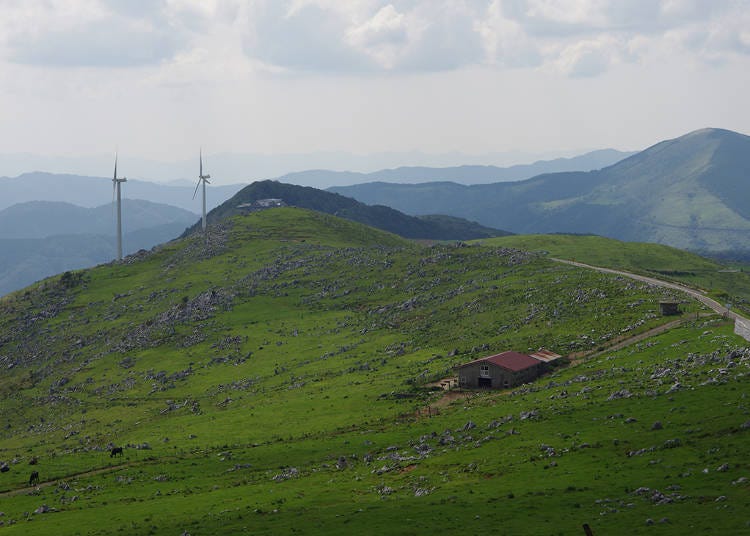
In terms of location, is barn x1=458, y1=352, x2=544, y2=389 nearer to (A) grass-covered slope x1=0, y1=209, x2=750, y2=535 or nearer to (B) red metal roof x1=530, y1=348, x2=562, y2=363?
(B) red metal roof x1=530, y1=348, x2=562, y2=363

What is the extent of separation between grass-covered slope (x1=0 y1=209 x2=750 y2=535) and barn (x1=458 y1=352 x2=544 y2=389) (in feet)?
12.1

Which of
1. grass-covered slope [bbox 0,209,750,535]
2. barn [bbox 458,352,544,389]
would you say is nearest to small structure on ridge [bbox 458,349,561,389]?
barn [bbox 458,352,544,389]

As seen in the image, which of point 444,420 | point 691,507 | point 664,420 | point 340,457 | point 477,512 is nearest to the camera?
point 691,507

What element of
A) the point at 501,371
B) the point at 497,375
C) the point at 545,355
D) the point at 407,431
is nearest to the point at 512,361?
the point at 501,371

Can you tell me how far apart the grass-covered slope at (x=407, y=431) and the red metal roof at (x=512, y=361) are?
4534mm

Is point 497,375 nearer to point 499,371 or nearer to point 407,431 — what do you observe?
point 499,371

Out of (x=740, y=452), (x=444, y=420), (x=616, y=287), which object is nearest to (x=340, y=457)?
(x=444, y=420)

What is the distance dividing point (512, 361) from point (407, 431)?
950 inches

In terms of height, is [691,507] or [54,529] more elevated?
[691,507]

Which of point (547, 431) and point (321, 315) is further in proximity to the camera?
point (321, 315)

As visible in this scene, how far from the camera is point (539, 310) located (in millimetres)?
151625

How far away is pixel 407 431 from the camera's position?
98.6m

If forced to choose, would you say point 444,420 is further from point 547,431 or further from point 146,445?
point 146,445

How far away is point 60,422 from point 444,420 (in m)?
80.1
